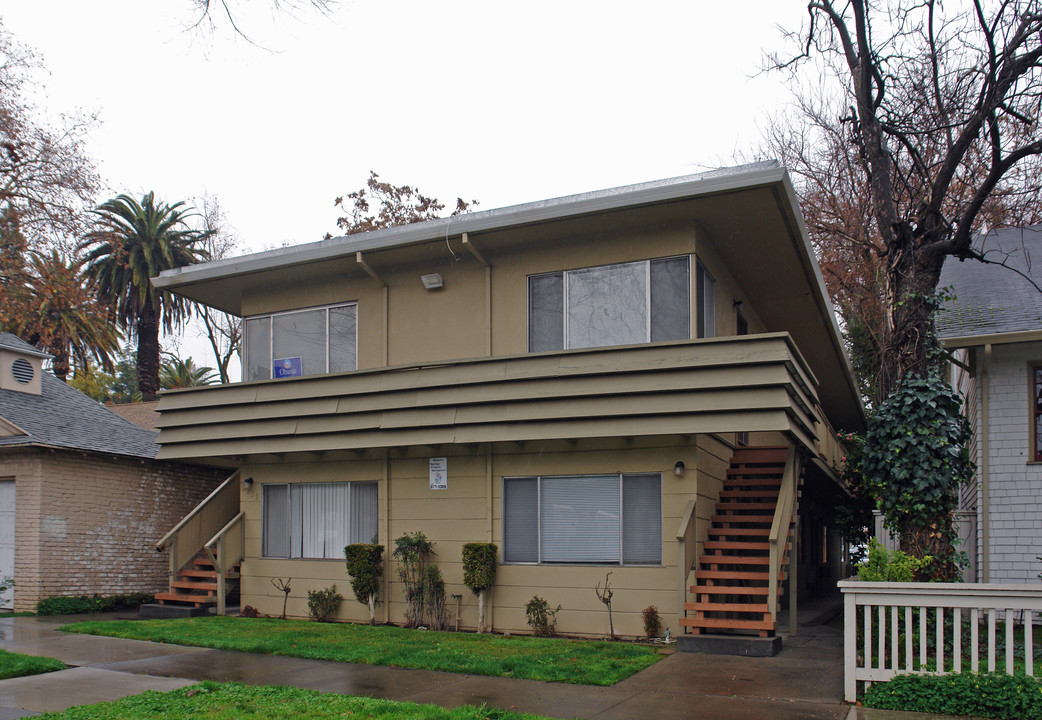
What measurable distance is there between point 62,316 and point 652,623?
21.4 metres

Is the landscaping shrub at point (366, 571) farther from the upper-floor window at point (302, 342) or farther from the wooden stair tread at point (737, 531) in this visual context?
the wooden stair tread at point (737, 531)

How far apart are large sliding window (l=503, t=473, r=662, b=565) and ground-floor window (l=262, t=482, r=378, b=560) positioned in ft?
8.41

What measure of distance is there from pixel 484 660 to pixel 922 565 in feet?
16.4

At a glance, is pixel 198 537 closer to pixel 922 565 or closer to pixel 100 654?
pixel 100 654

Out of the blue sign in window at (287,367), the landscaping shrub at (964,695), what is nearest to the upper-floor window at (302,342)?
the blue sign in window at (287,367)

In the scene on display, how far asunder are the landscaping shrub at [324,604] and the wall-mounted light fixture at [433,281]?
5028 mm

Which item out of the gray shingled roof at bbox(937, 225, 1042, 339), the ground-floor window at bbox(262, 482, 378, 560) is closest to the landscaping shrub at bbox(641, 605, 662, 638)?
the ground-floor window at bbox(262, 482, 378, 560)

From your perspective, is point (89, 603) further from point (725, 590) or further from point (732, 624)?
point (732, 624)

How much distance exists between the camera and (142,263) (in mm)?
30109

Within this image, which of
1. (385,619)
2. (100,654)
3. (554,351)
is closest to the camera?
(100,654)

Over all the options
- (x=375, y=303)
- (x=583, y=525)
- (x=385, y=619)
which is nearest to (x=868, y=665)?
(x=583, y=525)

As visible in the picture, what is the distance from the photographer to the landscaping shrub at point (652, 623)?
438 inches

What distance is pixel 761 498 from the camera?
43.4 ft

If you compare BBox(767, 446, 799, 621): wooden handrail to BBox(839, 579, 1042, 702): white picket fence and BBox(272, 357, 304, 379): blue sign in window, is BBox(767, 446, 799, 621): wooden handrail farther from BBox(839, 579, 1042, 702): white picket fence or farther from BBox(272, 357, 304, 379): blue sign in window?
BBox(272, 357, 304, 379): blue sign in window
